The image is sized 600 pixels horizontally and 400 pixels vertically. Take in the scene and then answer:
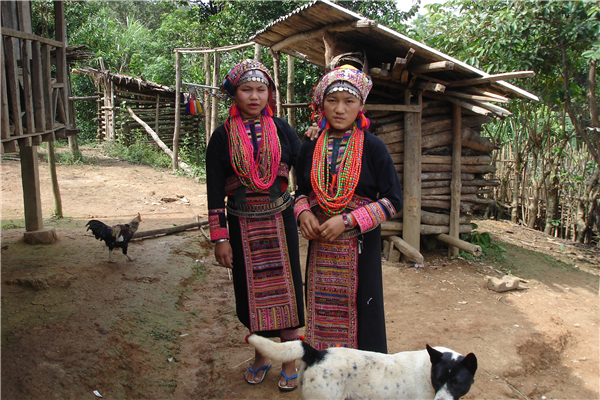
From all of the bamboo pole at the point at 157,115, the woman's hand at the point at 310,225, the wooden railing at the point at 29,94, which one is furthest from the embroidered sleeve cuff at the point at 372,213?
the bamboo pole at the point at 157,115

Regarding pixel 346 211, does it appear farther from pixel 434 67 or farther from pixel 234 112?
pixel 434 67

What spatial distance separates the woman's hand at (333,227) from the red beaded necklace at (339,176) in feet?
0.32

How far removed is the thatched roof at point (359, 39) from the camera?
4.98 m

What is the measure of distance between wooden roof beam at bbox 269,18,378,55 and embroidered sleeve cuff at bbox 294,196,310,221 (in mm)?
3145

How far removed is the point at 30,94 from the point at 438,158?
527 cm

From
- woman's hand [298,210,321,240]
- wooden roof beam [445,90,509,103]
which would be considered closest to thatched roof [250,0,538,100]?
wooden roof beam [445,90,509,103]

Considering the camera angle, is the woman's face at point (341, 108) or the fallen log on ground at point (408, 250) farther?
the fallen log on ground at point (408, 250)

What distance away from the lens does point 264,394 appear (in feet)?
9.20

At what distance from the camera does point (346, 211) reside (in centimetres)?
241

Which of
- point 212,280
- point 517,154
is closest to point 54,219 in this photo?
point 212,280

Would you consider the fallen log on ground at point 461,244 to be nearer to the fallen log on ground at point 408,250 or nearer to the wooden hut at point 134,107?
the fallen log on ground at point 408,250

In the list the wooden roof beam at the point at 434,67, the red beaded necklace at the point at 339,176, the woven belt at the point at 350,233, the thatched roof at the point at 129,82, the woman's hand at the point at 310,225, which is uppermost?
the thatched roof at the point at 129,82

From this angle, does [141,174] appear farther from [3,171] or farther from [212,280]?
[212,280]

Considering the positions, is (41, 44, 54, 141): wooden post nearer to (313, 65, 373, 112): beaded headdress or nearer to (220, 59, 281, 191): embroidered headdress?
(220, 59, 281, 191): embroidered headdress
